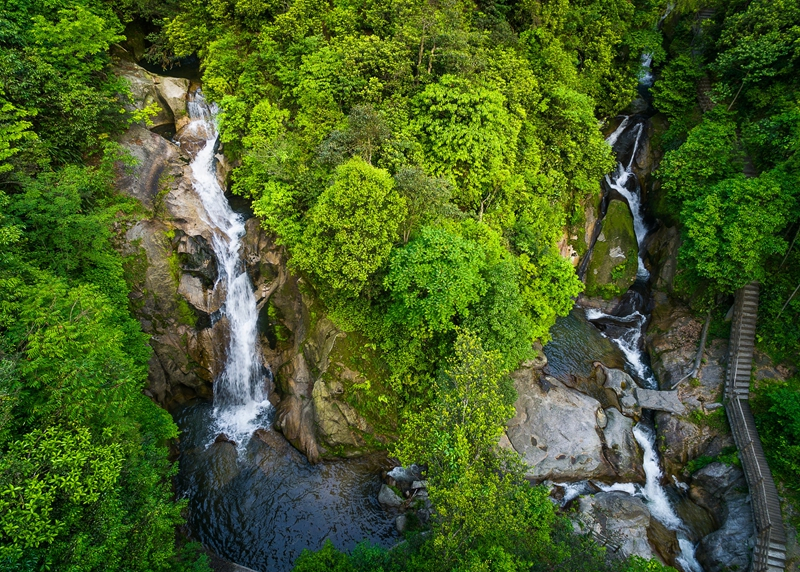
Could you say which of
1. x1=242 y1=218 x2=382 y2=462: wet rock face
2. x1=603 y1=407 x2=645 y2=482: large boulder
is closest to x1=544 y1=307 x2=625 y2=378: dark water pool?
x1=603 y1=407 x2=645 y2=482: large boulder

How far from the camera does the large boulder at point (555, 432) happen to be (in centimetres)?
1720

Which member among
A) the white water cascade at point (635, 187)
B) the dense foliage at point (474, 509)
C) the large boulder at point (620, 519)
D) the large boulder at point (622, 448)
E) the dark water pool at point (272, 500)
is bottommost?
the dark water pool at point (272, 500)

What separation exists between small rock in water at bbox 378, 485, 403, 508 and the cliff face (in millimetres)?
2169

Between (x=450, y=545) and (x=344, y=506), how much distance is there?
348 inches

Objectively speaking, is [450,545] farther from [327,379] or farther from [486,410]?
[327,379]

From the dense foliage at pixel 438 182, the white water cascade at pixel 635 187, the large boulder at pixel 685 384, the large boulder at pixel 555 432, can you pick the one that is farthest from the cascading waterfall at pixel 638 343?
the dense foliage at pixel 438 182

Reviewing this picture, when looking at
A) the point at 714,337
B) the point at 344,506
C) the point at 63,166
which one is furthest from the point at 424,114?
the point at 714,337

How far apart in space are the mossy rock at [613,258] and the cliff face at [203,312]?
18.6 m

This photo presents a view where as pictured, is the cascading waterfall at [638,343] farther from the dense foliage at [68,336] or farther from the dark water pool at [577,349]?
the dense foliage at [68,336]

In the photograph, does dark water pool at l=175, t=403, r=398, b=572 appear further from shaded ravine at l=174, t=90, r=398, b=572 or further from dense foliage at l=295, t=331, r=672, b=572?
dense foliage at l=295, t=331, r=672, b=572

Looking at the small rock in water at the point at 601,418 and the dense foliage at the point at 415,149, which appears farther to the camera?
the small rock in water at the point at 601,418

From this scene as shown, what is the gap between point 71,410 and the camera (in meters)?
8.73

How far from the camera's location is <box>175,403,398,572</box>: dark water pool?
50.9 ft

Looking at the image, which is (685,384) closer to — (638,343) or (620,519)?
(638,343)
